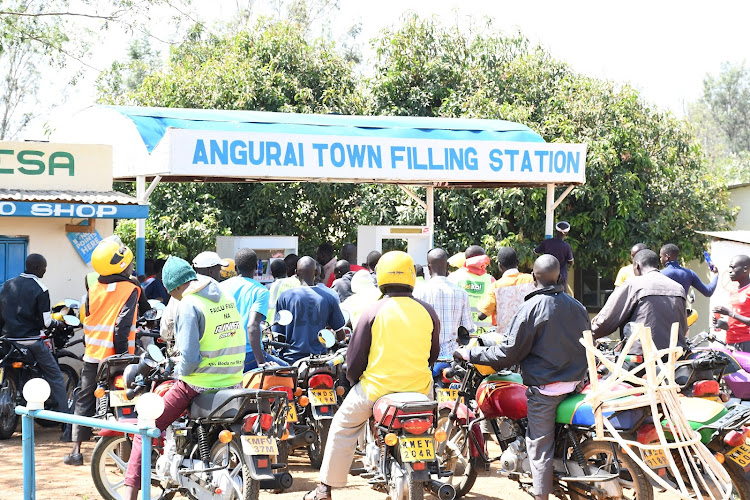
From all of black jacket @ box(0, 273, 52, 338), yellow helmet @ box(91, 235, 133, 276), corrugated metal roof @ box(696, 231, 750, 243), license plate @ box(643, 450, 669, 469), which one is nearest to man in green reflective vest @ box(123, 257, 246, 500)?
yellow helmet @ box(91, 235, 133, 276)

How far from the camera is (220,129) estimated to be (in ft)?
36.8

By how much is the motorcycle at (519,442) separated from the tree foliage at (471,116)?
964 centimetres

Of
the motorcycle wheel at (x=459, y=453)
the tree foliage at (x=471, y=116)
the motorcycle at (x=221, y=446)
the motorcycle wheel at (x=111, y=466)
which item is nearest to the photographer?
Result: the motorcycle at (x=221, y=446)

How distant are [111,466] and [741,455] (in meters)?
4.32

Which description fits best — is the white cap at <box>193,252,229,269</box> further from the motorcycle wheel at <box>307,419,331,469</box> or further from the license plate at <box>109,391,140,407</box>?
the motorcycle wheel at <box>307,419,331,469</box>

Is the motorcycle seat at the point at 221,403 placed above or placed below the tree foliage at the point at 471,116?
below

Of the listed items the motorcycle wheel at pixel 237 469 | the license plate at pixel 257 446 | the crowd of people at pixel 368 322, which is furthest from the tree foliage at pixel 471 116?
the license plate at pixel 257 446

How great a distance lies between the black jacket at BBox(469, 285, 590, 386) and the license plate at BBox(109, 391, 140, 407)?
2895mm

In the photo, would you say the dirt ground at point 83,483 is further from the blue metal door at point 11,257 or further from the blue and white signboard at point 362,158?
the blue and white signboard at point 362,158

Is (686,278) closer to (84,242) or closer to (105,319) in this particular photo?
(105,319)

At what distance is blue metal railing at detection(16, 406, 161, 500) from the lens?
438 cm

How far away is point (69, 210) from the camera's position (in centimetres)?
1016

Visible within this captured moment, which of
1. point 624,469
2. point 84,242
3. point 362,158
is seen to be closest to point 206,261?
point 624,469

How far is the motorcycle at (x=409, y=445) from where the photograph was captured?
17.9 feet
